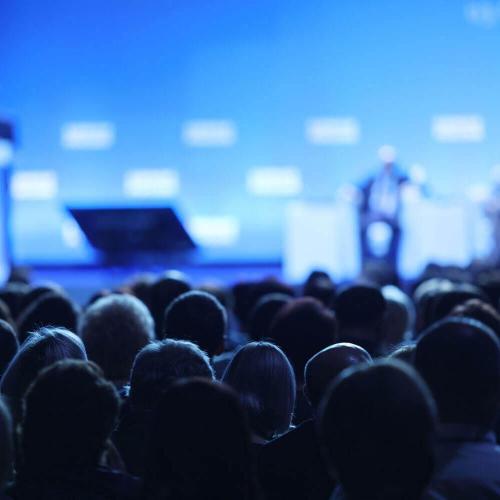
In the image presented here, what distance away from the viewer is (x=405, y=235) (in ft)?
36.8

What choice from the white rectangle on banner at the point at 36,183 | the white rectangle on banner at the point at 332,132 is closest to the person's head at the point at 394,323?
the white rectangle on banner at the point at 332,132

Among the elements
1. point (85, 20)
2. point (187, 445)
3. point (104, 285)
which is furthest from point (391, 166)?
point (187, 445)

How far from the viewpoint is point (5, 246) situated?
9.82m

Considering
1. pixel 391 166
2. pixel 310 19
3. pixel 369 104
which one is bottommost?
pixel 391 166

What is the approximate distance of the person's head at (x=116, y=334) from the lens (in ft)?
11.5

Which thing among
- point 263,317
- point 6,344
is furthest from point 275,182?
point 6,344

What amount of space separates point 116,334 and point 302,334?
69 cm

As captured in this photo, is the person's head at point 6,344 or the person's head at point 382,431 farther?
the person's head at point 6,344

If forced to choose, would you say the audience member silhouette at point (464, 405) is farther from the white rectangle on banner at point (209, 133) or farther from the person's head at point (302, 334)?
the white rectangle on banner at point (209, 133)

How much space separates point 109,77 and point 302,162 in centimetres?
259

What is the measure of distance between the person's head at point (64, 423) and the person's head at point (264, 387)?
2.21 ft

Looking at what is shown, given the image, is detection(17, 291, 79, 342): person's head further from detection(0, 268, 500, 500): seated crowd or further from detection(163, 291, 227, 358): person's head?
detection(0, 268, 500, 500): seated crowd

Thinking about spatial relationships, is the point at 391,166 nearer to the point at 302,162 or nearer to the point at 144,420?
the point at 302,162

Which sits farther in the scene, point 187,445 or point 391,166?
point 391,166
